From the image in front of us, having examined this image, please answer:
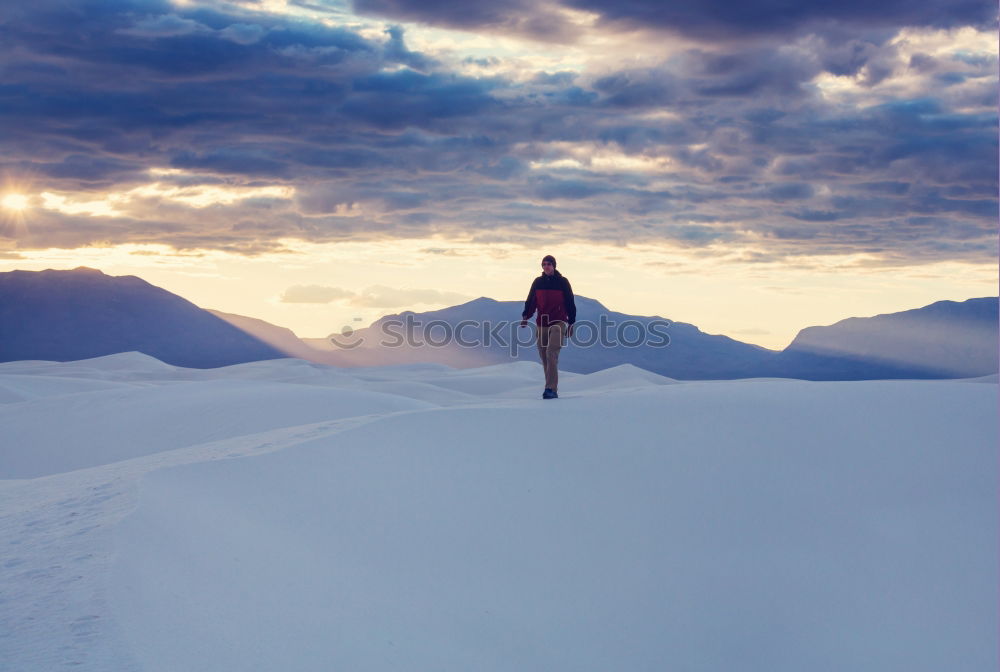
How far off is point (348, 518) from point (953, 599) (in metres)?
5.12

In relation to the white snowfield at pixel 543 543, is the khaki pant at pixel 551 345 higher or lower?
higher

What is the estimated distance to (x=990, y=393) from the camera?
425 inches

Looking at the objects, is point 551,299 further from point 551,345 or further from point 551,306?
point 551,345

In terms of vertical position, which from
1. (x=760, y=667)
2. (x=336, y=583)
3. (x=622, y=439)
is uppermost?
(x=622, y=439)

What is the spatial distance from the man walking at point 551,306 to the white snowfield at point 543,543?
152 cm

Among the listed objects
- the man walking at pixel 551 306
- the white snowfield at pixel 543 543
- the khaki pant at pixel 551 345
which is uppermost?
the man walking at pixel 551 306

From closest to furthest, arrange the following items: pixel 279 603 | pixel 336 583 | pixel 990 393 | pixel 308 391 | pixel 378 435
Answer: pixel 279 603
pixel 336 583
pixel 378 435
pixel 990 393
pixel 308 391

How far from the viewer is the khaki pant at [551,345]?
12.3 m

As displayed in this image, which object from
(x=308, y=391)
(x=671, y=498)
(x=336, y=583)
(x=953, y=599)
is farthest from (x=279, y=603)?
(x=308, y=391)

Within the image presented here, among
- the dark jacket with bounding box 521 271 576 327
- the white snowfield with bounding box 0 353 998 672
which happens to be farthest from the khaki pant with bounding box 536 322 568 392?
the white snowfield with bounding box 0 353 998 672

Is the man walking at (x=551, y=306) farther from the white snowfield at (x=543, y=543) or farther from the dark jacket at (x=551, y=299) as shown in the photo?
the white snowfield at (x=543, y=543)

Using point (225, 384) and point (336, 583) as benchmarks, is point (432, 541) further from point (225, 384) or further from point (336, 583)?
point (225, 384)

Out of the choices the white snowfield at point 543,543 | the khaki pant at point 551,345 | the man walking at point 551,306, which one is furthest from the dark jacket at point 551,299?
the white snowfield at point 543,543

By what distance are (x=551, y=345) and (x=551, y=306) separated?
54 centimetres
